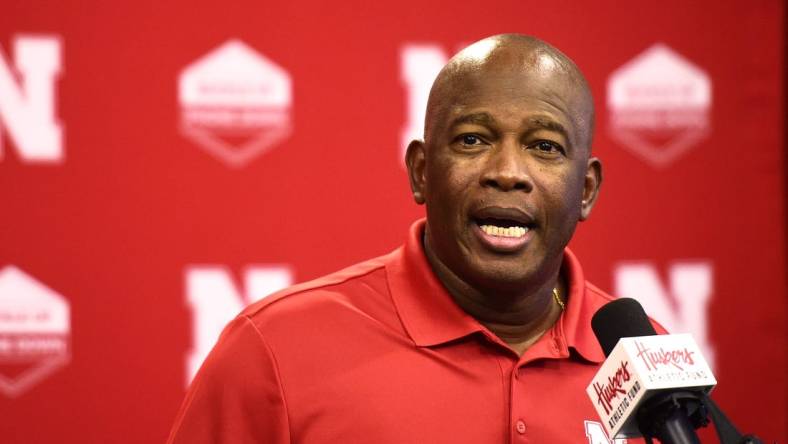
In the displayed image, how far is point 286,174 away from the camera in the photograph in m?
2.75

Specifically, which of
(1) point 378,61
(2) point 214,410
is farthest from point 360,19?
(2) point 214,410

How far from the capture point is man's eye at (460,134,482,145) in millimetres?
1799

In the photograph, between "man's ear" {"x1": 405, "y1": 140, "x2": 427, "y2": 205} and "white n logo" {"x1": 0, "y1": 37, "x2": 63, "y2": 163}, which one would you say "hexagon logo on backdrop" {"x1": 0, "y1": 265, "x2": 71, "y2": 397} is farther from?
"man's ear" {"x1": 405, "y1": 140, "x2": 427, "y2": 205}

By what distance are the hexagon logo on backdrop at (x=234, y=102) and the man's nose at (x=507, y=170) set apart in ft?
3.52

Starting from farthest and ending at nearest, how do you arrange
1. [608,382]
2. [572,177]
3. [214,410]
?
[572,177], [214,410], [608,382]

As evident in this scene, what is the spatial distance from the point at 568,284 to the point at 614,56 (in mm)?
1105

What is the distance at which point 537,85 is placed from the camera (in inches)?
70.9

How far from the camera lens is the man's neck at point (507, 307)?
1.85 m

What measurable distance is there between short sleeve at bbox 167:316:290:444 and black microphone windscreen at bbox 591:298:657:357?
0.51m

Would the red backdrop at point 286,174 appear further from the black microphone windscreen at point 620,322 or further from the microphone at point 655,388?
the microphone at point 655,388

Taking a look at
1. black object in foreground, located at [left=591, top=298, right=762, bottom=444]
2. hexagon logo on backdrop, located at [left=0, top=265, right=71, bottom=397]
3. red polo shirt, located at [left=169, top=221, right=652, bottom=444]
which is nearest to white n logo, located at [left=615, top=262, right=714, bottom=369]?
red polo shirt, located at [left=169, top=221, right=652, bottom=444]

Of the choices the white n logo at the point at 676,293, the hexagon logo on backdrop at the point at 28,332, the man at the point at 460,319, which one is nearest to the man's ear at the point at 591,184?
the man at the point at 460,319

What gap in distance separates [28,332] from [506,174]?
138 cm

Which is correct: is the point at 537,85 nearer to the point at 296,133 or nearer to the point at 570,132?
the point at 570,132
